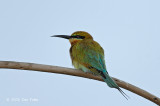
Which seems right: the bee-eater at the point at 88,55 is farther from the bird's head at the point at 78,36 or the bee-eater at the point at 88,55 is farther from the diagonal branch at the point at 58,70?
the diagonal branch at the point at 58,70

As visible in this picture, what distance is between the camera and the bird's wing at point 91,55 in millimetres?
2736

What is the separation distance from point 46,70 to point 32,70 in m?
0.10

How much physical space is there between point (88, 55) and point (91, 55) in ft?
0.11

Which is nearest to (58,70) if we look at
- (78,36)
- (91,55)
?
(91,55)

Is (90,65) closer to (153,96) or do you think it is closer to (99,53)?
(99,53)

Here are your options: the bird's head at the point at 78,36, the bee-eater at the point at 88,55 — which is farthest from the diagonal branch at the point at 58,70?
the bird's head at the point at 78,36

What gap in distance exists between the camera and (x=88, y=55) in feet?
9.56

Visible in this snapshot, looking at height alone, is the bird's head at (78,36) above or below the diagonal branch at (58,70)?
above

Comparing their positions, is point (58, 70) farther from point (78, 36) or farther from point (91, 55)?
point (78, 36)

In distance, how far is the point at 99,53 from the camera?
2.96 meters

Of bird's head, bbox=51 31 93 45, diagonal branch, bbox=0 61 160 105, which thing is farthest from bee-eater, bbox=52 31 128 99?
diagonal branch, bbox=0 61 160 105

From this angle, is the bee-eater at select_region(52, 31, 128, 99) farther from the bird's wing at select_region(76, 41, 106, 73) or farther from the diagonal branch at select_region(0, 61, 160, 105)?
the diagonal branch at select_region(0, 61, 160, 105)

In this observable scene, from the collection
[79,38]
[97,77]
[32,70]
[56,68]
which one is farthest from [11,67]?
[79,38]

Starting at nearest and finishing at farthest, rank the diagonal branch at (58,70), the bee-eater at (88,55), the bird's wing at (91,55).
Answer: the diagonal branch at (58,70), the bee-eater at (88,55), the bird's wing at (91,55)
